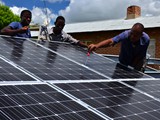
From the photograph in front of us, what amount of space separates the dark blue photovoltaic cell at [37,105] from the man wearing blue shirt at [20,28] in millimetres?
3411

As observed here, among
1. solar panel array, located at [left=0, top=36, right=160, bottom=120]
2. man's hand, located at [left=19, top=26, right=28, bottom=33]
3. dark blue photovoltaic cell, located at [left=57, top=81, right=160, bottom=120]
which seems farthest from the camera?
man's hand, located at [left=19, top=26, right=28, bottom=33]

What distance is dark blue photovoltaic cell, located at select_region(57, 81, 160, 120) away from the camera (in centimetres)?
518

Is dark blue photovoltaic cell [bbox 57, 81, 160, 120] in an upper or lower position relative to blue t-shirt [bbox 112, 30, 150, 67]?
lower

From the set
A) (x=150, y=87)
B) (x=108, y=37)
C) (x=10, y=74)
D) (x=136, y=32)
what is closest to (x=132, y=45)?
(x=136, y=32)

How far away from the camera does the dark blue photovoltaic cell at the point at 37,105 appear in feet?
13.7

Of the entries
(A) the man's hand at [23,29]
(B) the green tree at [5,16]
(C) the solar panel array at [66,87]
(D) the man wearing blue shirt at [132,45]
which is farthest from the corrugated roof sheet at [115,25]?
(C) the solar panel array at [66,87]

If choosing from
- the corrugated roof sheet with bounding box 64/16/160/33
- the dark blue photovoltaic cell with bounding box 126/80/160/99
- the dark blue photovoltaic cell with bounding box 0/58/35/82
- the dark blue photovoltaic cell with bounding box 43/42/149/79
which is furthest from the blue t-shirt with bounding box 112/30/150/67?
the corrugated roof sheet with bounding box 64/16/160/33

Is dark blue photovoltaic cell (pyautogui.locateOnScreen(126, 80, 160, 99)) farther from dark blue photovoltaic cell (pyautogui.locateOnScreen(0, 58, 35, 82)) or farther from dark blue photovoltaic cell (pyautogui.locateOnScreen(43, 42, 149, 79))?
dark blue photovoltaic cell (pyautogui.locateOnScreen(0, 58, 35, 82))

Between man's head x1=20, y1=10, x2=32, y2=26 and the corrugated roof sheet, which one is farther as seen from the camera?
the corrugated roof sheet

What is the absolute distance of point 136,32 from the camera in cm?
805

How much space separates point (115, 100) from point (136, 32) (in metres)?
2.79

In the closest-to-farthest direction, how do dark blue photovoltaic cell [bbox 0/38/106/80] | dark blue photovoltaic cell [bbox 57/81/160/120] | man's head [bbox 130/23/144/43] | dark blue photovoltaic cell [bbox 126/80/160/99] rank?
1. dark blue photovoltaic cell [bbox 57/81/160/120]
2. dark blue photovoltaic cell [bbox 0/38/106/80]
3. dark blue photovoltaic cell [bbox 126/80/160/99]
4. man's head [bbox 130/23/144/43]

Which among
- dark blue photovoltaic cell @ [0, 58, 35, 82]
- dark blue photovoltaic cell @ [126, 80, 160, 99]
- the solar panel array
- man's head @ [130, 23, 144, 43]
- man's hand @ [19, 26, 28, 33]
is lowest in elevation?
dark blue photovoltaic cell @ [126, 80, 160, 99]

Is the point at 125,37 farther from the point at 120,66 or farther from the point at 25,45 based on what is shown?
the point at 25,45
